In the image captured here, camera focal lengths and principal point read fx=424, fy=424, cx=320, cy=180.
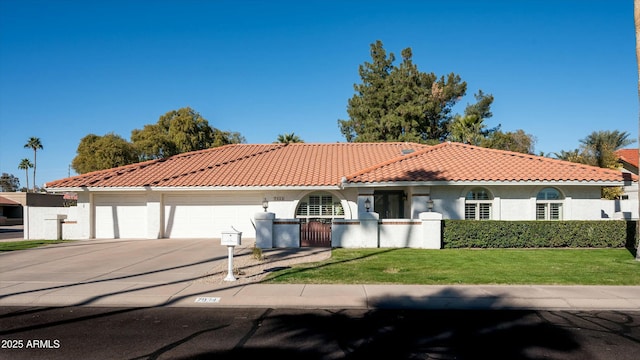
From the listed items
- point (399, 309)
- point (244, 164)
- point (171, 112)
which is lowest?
point (399, 309)

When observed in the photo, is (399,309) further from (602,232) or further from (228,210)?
(228,210)

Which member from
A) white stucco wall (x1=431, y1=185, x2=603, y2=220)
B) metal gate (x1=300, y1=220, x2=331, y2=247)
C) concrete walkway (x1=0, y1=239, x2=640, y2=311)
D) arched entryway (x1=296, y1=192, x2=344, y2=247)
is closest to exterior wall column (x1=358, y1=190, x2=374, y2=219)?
arched entryway (x1=296, y1=192, x2=344, y2=247)

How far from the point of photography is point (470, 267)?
12.4m

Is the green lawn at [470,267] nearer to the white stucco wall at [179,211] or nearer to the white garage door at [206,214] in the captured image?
the white stucco wall at [179,211]

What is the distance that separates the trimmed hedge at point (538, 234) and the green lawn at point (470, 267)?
68 centimetres

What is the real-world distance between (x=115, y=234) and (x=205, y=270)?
11968mm

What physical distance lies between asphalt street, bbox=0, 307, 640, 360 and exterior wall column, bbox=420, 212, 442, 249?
8294 mm

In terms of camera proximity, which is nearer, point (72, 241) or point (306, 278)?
point (306, 278)

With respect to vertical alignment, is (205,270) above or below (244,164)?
below

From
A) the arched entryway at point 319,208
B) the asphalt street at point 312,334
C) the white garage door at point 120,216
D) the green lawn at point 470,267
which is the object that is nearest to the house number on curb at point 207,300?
the asphalt street at point 312,334

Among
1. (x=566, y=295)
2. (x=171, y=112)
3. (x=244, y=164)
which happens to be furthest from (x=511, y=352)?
(x=171, y=112)

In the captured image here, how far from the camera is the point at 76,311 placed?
8211 mm

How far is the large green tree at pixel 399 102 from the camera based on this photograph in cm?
3912

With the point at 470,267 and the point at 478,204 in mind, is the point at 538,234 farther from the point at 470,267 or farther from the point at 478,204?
the point at 470,267
